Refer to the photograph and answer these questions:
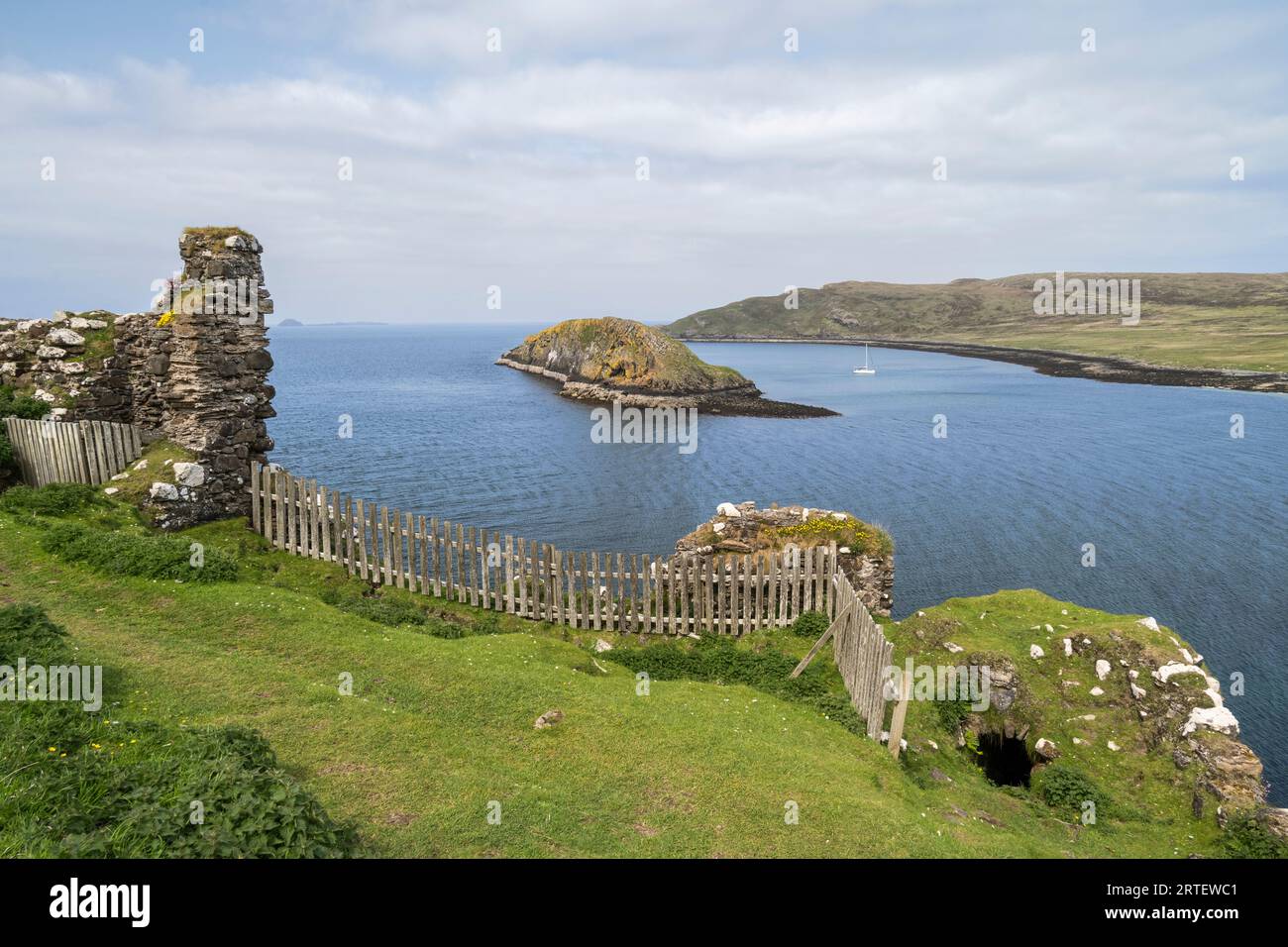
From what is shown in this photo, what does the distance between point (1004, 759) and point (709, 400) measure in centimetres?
7177

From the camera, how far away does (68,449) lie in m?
17.2

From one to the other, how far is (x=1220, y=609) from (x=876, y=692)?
63.5ft

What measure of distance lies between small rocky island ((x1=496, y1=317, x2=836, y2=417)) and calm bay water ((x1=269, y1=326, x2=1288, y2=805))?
219 inches

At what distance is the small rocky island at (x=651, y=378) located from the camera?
81.8 metres

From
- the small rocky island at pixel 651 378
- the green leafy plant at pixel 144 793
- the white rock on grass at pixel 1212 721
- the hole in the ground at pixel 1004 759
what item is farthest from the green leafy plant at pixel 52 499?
the small rocky island at pixel 651 378

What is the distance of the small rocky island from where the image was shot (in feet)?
268

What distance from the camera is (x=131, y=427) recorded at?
58.5 ft

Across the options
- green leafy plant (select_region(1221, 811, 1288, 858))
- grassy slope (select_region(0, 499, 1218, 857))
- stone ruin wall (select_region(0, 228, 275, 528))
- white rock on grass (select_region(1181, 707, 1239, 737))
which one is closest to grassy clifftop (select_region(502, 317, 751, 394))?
stone ruin wall (select_region(0, 228, 275, 528))

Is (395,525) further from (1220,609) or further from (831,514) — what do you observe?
(1220,609)

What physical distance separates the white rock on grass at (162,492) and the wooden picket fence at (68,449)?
1.53m

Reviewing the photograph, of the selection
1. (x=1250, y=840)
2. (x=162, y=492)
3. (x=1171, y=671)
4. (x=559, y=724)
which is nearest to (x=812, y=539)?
(x=1171, y=671)

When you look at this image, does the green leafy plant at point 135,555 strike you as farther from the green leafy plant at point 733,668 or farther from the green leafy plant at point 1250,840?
the green leafy plant at point 1250,840

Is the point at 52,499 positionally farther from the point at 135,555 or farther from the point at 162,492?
the point at 135,555

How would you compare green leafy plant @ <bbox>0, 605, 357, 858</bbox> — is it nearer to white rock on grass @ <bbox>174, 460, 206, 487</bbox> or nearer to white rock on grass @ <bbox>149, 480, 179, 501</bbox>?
white rock on grass @ <bbox>149, 480, 179, 501</bbox>
